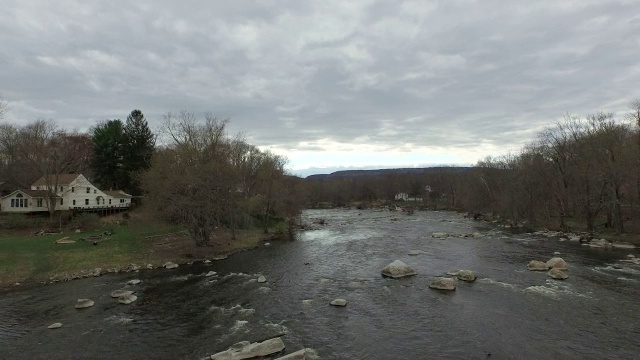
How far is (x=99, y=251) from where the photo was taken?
35.4 meters

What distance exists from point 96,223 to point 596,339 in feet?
164

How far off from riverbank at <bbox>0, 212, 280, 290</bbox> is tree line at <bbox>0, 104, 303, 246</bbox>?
283 cm

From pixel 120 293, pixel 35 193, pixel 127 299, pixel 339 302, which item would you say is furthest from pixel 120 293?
pixel 35 193

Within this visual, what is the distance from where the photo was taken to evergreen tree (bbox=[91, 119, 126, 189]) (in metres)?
66.2

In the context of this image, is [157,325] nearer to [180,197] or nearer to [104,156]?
[180,197]

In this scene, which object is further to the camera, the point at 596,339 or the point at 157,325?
the point at 157,325

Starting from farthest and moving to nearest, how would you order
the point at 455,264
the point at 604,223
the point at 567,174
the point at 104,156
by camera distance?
the point at 104,156 < the point at 567,174 < the point at 604,223 < the point at 455,264

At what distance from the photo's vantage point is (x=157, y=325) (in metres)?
19.2

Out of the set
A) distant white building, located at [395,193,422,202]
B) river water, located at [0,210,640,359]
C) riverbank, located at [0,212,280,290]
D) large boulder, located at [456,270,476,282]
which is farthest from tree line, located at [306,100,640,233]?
distant white building, located at [395,193,422,202]

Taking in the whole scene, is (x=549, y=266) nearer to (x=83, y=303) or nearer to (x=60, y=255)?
(x=83, y=303)

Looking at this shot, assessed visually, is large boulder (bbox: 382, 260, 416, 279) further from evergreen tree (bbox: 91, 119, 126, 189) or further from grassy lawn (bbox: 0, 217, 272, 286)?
evergreen tree (bbox: 91, 119, 126, 189)

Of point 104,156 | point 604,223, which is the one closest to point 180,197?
point 104,156

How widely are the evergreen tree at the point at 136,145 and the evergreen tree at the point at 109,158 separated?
1.65m

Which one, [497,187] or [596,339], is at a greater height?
[497,187]
